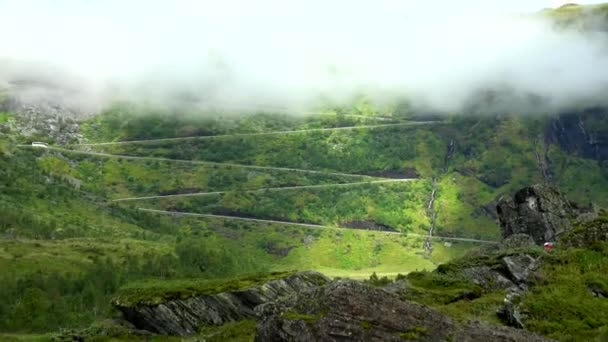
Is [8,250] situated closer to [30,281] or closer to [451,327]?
[30,281]

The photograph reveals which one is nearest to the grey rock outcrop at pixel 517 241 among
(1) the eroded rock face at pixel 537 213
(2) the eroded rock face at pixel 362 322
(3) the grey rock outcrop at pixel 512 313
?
(1) the eroded rock face at pixel 537 213

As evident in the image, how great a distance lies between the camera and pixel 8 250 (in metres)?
199

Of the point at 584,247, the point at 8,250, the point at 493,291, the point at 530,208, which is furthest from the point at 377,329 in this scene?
the point at 8,250

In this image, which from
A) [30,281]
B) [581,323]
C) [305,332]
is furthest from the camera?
[30,281]

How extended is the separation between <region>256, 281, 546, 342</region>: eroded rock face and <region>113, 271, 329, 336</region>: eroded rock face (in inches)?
1181

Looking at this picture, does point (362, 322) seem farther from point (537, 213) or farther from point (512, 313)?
point (537, 213)

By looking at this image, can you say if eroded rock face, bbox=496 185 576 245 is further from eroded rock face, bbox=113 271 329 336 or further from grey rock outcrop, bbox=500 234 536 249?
eroded rock face, bbox=113 271 329 336

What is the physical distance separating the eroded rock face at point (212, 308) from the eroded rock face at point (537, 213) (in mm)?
33814

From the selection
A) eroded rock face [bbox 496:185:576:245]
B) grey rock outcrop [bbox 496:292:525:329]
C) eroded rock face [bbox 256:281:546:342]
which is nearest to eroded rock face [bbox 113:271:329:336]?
grey rock outcrop [bbox 496:292:525:329]

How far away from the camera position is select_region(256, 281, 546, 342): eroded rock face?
2638cm

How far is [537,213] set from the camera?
79.4 m

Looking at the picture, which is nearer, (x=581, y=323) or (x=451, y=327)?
(x=451, y=327)

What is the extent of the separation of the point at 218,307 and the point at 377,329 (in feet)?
116

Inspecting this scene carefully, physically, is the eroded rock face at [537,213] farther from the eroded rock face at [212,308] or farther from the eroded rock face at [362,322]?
the eroded rock face at [362,322]
